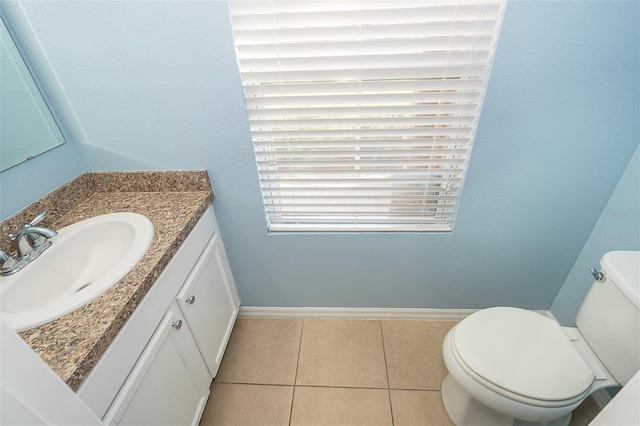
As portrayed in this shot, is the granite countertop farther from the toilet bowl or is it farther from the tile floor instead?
the toilet bowl

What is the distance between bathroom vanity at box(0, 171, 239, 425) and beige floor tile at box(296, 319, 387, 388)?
0.43m

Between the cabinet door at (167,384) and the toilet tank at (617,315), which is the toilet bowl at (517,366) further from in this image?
the cabinet door at (167,384)

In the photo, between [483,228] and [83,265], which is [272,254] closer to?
[83,265]

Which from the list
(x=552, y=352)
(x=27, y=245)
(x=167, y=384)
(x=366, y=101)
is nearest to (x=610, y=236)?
(x=552, y=352)

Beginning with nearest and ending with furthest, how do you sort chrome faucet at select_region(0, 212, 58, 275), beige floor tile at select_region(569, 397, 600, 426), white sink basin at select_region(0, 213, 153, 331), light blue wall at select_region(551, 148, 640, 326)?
white sink basin at select_region(0, 213, 153, 331), chrome faucet at select_region(0, 212, 58, 275), light blue wall at select_region(551, 148, 640, 326), beige floor tile at select_region(569, 397, 600, 426)

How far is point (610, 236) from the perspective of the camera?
1222mm

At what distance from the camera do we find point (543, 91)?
1.03m

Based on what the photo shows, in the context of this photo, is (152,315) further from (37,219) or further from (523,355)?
(523,355)

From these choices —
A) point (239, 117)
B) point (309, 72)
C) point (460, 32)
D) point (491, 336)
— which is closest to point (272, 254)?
point (239, 117)

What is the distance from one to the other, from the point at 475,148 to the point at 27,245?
1586 mm

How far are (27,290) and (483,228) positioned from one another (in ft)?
5.53

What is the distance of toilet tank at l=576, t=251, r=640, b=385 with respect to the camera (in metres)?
0.94

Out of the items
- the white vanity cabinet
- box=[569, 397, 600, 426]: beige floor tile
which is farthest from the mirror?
box=[569, 397, 600, 426]: beige floor tile

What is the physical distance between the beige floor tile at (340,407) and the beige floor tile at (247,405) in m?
0.06
